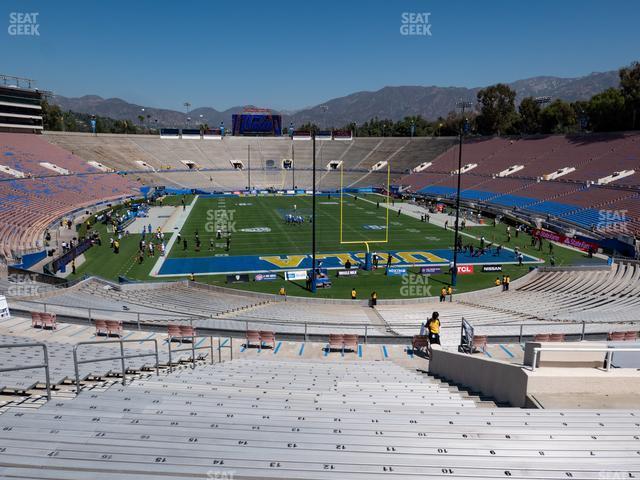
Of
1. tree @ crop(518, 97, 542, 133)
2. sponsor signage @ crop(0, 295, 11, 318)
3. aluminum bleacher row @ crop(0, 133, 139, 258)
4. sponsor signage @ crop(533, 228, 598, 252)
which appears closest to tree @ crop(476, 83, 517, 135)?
tree @ crop(518, 97, 542, 133)

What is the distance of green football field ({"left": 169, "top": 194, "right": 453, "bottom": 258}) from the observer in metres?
31.5

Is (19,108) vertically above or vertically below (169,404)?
above

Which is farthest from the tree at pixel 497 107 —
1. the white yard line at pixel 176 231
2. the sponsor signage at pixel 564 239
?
the white yard line at pixel 176 231

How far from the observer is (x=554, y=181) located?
4925 cm

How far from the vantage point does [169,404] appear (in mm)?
5344

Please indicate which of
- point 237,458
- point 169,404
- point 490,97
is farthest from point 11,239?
point 490,97

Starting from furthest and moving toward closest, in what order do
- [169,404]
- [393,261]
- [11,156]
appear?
[11,156] < [393,261] < [169,404]

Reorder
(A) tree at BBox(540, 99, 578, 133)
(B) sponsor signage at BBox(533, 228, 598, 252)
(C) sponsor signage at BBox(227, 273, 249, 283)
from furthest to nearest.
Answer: (A) tree at BBox(540, 99, 578, 133) → (B) sponsor signage at BBox(533, 228, 598, 252) → (C) sponsor signage at BBox(227, 273, 249, 283)

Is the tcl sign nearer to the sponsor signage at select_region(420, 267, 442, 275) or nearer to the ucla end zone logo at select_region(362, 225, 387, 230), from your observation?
the sponsor signage at select_region(420, 267, 442, 275)

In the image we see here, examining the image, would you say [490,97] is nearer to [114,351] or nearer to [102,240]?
[102,240]

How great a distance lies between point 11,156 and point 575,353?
195 ft

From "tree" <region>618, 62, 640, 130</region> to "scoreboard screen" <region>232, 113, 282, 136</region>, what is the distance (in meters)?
56.6

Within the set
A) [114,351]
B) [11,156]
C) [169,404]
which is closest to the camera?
[169,404]

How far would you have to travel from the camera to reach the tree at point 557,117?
75.2 meters
